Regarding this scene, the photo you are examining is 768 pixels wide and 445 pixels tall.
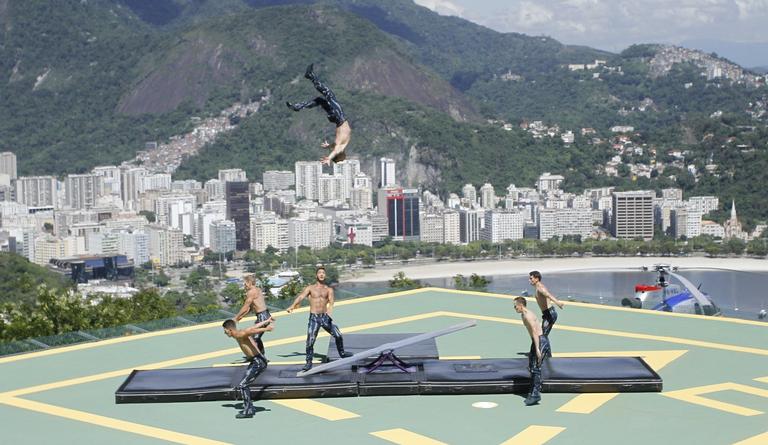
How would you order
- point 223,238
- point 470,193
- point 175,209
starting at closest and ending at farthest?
point 223,238, point 175,209, point 470,193

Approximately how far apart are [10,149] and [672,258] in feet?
286

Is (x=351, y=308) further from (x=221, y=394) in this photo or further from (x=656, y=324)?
(x=221, y=394)

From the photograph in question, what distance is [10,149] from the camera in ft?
455

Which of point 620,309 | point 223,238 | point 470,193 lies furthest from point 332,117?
Answer: point 470,193

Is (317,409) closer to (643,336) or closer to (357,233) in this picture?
(643,336)

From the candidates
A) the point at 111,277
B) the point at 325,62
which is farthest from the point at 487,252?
the point at 325,62

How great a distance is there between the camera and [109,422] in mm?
10258

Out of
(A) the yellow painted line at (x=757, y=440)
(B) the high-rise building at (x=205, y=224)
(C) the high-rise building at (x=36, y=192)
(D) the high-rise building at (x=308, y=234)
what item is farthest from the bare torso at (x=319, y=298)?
(C) the high-rise building at (x=36, y=192)

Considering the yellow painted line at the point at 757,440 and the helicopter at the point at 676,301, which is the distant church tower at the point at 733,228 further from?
the yellow painted line at the point at 757,440

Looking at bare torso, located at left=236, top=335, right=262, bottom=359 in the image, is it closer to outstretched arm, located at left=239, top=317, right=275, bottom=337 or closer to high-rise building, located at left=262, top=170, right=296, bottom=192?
outstretched arm, located at left=239, top=317, right=275, bottom=337

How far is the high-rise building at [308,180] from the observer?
109312 millimetres

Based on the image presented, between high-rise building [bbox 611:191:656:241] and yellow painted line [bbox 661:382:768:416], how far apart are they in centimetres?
7679

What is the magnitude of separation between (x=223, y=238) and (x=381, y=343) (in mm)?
73423

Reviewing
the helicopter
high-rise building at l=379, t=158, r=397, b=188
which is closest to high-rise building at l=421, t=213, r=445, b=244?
high-rise building at l=379, t=158, r=397, b=188
